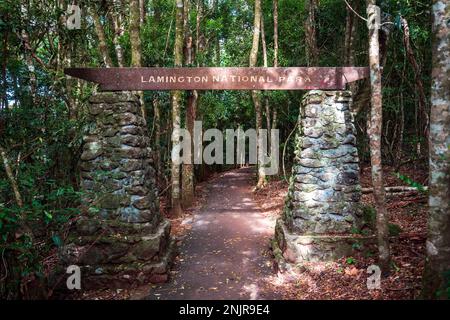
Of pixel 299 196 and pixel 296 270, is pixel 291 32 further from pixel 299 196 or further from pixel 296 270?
pixel 296 270

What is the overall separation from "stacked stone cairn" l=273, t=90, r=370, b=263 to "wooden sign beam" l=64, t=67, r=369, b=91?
299 millimetres

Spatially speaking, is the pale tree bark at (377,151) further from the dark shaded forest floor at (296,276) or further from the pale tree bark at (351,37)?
the pale tree bark at (351,37)

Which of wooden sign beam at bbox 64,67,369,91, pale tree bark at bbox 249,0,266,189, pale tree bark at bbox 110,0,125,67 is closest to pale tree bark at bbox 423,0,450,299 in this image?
wooden sign beam at bbox 64,67,369,91

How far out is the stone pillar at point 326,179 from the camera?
19.3ft

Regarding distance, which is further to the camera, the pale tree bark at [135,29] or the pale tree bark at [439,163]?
the pale tree bark at [135,29]

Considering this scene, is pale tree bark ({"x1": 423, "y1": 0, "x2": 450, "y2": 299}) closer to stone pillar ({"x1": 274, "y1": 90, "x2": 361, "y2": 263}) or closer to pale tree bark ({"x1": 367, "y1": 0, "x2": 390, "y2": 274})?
pale tree bark ({"x1": 367, "y1": 0, "x2": 390, "y2": 274})

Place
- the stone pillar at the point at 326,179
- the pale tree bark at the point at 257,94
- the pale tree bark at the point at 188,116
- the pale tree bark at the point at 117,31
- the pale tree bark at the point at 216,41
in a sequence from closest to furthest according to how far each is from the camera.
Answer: the stone pillar at the point at 326,179 < the pale tree bark at the point at 117,31 < the pale tree bark at the point at 188,116 < the pale tree bark at the point at 257,94 < the pale tree bark at the point at 216,41

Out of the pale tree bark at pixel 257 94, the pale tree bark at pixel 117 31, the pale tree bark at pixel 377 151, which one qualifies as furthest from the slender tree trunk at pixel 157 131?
the pale tree bark at pixel 377 151

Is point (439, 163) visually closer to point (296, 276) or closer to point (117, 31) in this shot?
point (296, 276)

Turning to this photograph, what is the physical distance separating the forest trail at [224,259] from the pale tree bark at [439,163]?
2.47m

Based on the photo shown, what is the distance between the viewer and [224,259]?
22.9 ft

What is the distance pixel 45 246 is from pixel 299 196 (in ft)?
14.2

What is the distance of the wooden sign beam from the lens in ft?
19.5
